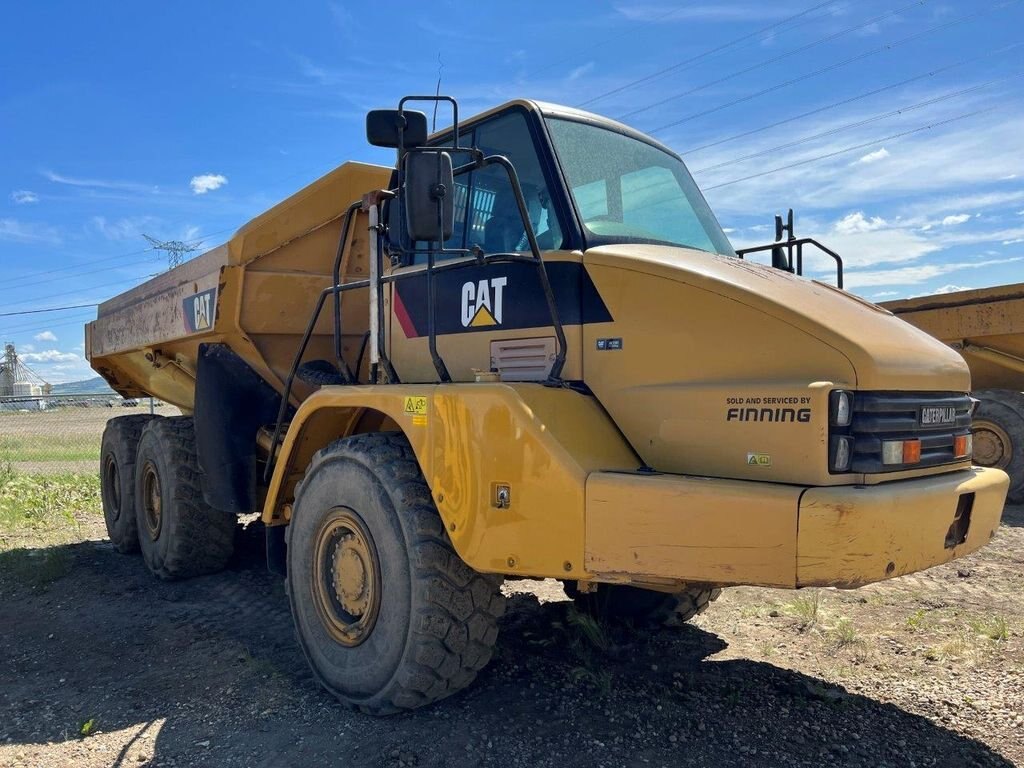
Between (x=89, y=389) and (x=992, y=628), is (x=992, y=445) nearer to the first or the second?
(x=992, y=628)

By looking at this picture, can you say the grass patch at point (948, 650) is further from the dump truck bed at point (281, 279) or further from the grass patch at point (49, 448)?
the grass patch at point (49, 448)

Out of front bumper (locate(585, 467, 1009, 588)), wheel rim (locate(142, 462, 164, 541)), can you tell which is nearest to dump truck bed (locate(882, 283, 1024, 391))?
front bumper (locate(585, 467, 1009, 588))

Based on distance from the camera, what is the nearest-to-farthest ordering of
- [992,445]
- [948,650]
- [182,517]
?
[948,650], [182,517], [992,445]

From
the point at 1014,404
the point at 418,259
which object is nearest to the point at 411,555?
the point at 418,259

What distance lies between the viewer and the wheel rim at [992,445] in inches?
328

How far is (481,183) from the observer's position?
3871mm

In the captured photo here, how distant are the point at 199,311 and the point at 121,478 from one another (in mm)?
2388

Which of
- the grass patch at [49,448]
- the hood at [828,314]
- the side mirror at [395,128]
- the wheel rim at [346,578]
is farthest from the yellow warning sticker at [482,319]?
the grass patch at [49,448]

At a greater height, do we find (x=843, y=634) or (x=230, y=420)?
(x=230, y=420)

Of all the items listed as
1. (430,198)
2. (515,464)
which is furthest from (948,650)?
(430,198)

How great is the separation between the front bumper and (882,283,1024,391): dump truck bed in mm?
6390

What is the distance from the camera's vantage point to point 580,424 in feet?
10.2

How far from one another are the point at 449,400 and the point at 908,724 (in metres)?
2.41

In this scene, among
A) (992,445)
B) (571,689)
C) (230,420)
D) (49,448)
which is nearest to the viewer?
(571,689)
